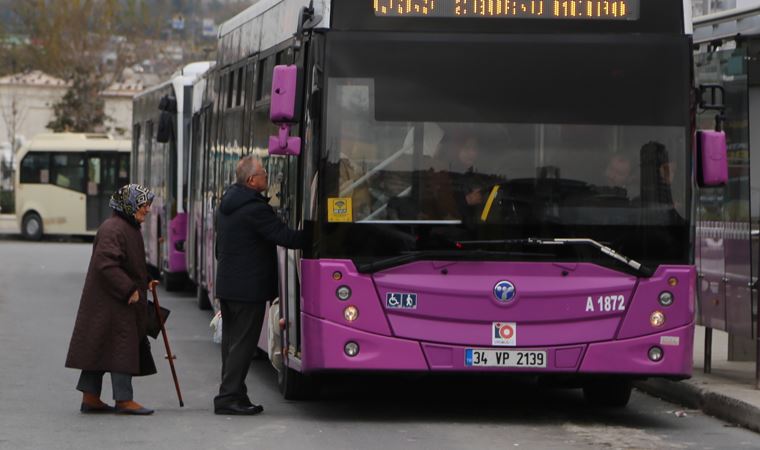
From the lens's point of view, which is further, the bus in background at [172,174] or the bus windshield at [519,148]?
the bus in background at [172,174]

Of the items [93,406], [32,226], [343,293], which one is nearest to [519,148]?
[343,293]

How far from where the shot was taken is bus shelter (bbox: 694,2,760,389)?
13164 mm

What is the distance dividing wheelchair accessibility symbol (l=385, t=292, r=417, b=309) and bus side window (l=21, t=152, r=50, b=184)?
3699cm

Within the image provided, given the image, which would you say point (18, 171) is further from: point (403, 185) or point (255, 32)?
point (403, 185)

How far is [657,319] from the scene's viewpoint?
11.1 metres

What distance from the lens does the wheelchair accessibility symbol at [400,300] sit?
10.8 m

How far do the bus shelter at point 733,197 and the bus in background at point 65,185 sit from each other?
1334 inches

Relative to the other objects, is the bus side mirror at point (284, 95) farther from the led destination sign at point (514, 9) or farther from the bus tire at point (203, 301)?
the bus tire at point (203, 301)

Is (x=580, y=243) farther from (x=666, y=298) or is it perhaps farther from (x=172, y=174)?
(x=172, y=174)

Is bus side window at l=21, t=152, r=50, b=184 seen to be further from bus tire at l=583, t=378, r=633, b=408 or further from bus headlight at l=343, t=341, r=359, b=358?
bus headlight at l=343, t=341, r=359, b=358

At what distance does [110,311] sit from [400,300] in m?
2.10

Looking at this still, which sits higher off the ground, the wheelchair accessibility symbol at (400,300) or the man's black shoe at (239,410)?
the wheelchair accessibility symbol at (400,300)

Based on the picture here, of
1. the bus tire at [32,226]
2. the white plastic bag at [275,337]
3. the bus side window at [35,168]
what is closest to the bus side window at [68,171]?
the bus side window at [35,168]

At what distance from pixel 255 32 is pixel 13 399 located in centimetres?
379
